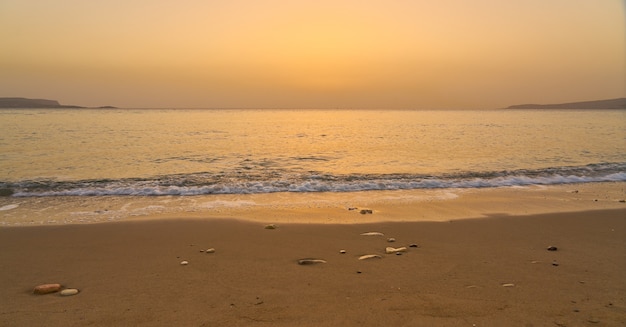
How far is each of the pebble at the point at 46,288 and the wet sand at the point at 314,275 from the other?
0.31 ft

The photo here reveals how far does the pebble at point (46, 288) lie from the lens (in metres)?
5.10

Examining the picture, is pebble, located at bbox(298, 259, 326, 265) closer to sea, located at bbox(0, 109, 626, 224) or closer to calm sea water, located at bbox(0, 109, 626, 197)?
sea, located at bbox(0, 109, 626, 224)

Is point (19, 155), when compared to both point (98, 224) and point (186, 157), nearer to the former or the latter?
point (186, 157)

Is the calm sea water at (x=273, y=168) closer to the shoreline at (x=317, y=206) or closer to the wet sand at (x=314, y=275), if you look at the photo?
the shoreline at (x=317, y=206)

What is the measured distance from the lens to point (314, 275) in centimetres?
573

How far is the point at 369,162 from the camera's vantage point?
20.1m

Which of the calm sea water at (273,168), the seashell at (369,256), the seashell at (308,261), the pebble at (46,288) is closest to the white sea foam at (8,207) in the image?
the calm sea water at (273,168)

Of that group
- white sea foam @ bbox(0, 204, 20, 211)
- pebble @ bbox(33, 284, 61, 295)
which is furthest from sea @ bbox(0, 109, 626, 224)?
pebble @ bbox(33, 284, 61, 295)

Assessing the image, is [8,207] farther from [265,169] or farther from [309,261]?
[309,261]

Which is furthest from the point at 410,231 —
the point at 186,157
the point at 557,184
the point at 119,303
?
the point at 186,157

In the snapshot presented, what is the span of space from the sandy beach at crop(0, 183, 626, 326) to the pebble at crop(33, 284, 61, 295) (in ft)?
0.33

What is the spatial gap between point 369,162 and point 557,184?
7802 mm

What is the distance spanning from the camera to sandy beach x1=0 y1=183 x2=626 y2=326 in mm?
4480

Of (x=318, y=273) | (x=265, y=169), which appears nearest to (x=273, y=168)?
(x=265, y=169)
